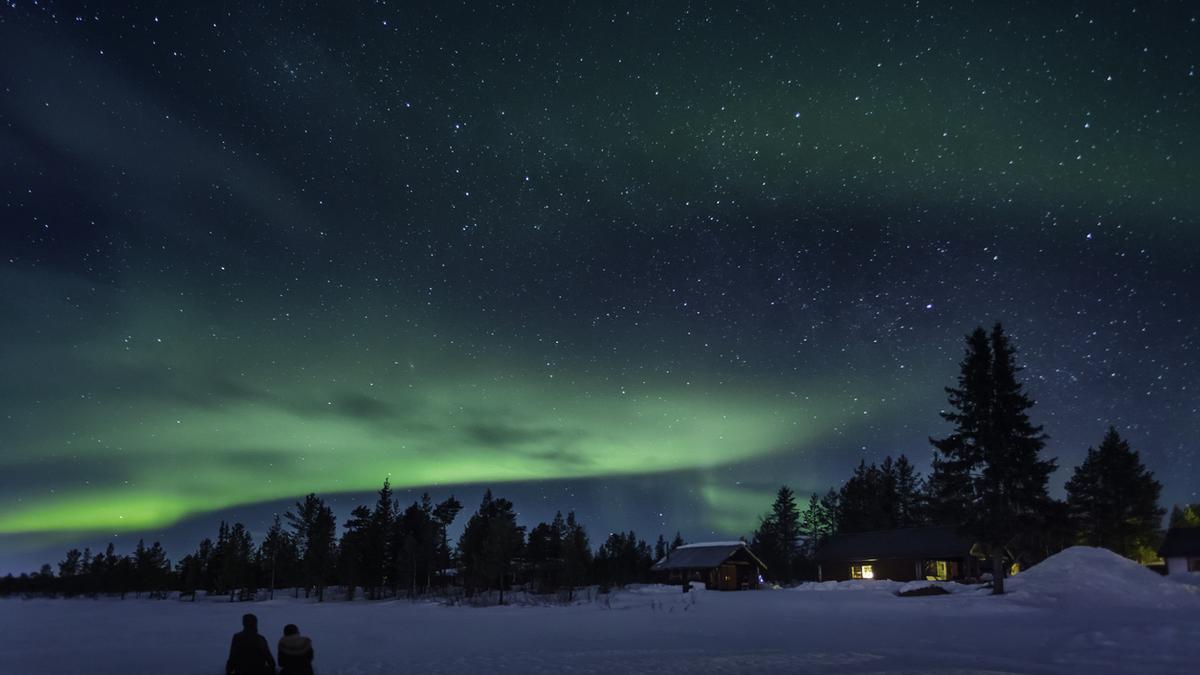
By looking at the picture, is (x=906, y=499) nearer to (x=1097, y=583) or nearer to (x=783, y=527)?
(x=783, y=527)

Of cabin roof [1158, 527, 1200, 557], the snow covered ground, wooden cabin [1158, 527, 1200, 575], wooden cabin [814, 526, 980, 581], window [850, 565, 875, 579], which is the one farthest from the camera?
window [850, 565, 875, 579]

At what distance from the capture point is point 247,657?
929cm

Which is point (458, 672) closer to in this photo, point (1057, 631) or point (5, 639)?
point (1057, 631)

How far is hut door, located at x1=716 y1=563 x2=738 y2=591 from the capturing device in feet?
219

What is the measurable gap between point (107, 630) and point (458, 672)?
25739 millimetres

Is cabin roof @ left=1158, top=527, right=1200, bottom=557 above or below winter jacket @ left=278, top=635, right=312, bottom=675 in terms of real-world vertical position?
below

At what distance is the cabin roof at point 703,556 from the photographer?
66750 mm

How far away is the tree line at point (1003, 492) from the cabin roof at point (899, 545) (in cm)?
235

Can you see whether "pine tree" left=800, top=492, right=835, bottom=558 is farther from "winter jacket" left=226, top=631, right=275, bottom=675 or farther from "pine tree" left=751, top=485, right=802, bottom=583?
"winter jacket" left=226, top=631, right=275, bottom=675

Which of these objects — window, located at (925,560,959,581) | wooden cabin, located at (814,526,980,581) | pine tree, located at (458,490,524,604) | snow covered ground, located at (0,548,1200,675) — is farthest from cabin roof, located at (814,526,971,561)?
pine tree, located at (458,490,524,604)

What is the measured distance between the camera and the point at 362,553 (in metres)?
85.2

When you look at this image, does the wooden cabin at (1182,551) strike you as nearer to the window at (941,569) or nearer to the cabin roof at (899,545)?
the window at (941,569)

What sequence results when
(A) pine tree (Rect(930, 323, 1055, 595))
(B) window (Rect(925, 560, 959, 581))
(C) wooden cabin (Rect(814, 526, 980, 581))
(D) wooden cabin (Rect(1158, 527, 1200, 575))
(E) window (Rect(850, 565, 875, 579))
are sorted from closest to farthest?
(A) pine tree (Rect(930, 323, 1055, 595)) < (D) wooden cabin (Rect(1158, 527, 1200, 575)) < (C) wooden cabin (Rect(814, 526, 980, 581)) < (B) window (Rect(925, 560, 959, 581)) < (E) window (Rect(850, 565, 875, 579))

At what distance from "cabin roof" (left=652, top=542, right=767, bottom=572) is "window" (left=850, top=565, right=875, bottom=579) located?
8423 millimetres
